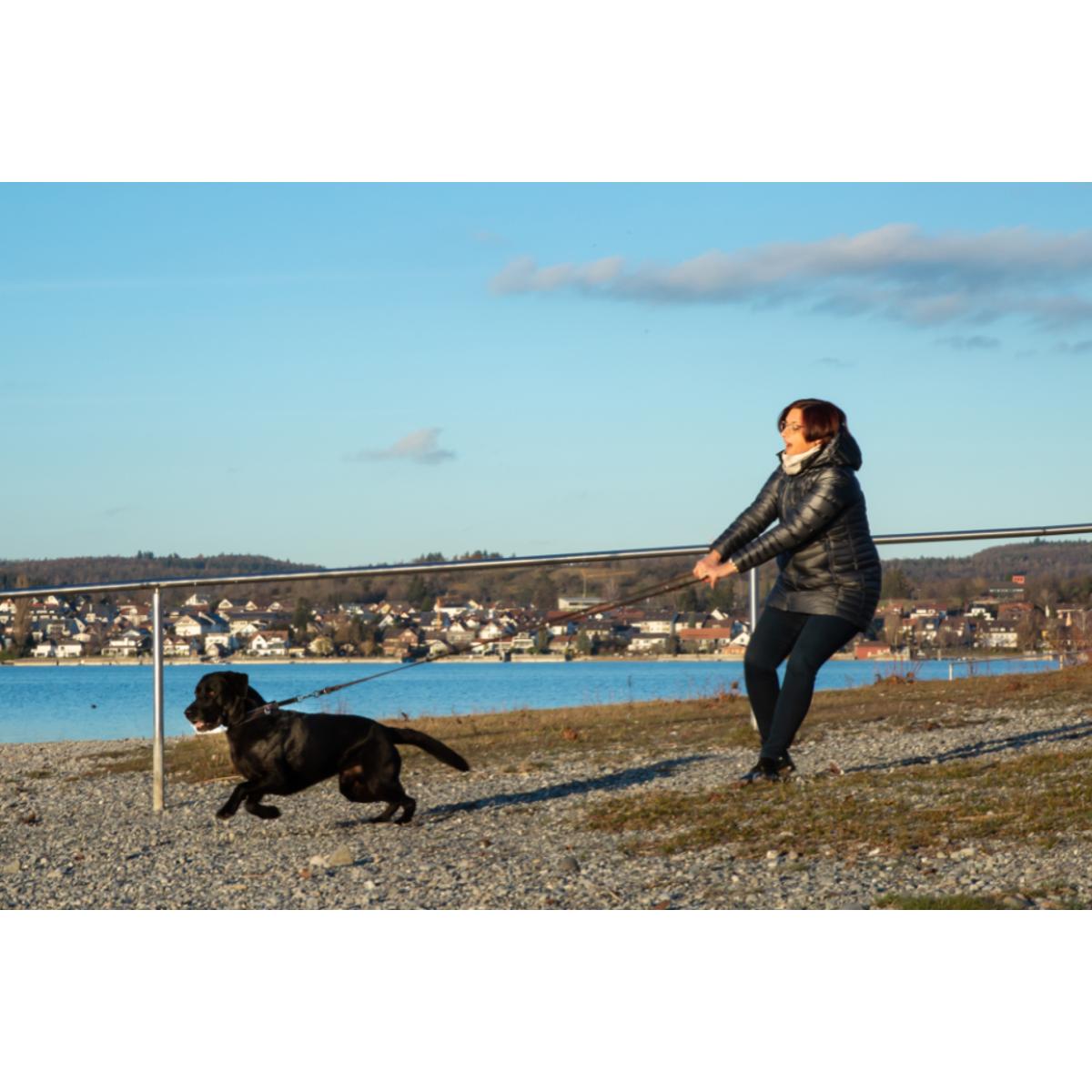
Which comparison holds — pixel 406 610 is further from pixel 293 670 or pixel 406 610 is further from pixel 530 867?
pixel 530 867

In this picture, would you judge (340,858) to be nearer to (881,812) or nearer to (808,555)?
(881,812)

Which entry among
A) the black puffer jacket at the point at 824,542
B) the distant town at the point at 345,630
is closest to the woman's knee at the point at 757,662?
the black puffer jacket at the point at 824,542

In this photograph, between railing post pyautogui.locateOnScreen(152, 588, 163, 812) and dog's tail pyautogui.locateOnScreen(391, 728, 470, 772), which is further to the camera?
railing post pyautogui.locateOnScreen(152, 588, 163, 812)

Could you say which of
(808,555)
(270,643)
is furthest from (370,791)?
(270,643)

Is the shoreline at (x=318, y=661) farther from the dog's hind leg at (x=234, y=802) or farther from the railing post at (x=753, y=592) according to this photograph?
the dog's hind leg at (x=234, y=802)

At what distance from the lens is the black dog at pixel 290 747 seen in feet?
20.4

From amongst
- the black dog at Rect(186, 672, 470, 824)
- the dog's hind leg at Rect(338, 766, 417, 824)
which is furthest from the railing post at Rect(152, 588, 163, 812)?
the dog's hind leg at Rect(338, 766, 417, 824)

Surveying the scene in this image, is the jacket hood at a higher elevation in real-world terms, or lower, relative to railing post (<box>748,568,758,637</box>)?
higher

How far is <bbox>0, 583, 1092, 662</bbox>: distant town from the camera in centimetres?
801

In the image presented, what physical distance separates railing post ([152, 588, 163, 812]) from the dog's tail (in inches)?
68.4

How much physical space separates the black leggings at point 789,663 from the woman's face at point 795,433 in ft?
2.55

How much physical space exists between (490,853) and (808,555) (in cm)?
203

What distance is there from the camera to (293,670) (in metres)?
10.1

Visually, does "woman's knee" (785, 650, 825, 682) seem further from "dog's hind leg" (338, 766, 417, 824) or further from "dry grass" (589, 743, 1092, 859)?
"dog's hind leg" (338, 766, 417, 824)
